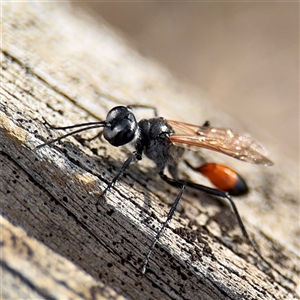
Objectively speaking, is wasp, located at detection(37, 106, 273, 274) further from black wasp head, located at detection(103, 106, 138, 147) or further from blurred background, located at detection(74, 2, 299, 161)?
blurred background, located at detection(74, 2, 299, 161)

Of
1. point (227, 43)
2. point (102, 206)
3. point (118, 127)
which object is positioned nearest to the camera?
point (102, 206)

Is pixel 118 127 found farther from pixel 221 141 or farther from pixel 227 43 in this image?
pixel 227 43

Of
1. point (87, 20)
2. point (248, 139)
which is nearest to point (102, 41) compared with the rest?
point (87, 20)

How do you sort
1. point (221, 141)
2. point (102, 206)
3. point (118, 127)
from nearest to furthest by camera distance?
point (102, 206) → point (118, 127) → point (221, 141)

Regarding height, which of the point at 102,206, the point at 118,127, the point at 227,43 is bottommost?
the point at 102,206

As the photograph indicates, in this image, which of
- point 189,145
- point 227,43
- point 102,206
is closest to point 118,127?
point 189,145

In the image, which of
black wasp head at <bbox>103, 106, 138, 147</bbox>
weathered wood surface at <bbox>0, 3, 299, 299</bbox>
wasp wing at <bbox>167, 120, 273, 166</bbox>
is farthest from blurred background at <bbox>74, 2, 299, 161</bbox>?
black wasp head at <bbox>103, 106, 138, 147</bbox>

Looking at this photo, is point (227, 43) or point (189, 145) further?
point (227, 43)

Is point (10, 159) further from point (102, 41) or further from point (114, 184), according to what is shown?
point (102, 41)
